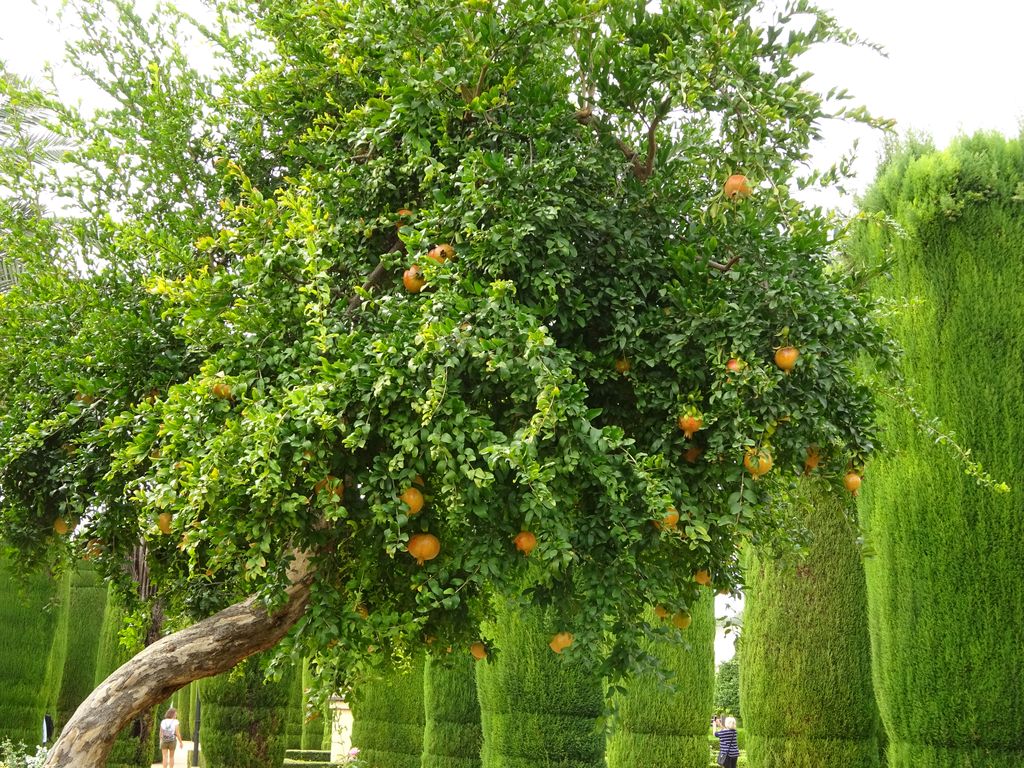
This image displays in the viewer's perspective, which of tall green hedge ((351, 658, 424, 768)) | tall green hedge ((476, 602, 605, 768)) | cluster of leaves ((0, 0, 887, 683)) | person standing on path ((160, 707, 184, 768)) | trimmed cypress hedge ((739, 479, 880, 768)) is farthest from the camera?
person standing on path ((160, 707, 184, 768))

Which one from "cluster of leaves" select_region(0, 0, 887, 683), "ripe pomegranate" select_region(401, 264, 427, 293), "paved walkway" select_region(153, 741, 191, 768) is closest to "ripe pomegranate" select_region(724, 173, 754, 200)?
"cluster of leaves" select_region(0, 0, 887, 683)

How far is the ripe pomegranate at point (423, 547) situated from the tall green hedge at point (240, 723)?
371 inches

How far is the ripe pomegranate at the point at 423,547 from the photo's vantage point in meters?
4.57

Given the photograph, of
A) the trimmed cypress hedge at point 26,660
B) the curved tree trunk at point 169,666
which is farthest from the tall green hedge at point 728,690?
the curved tree trunk at point 169,666

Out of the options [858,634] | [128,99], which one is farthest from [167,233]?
[858,634]

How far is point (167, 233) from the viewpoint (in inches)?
240

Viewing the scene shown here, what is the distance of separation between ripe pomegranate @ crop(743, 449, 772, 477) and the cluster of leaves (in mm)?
66

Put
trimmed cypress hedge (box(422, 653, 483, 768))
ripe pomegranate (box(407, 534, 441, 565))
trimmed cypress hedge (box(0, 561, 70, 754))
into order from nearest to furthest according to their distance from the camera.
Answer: ripe pomegranate (box(407, 534, 441, 565))
trimmed cypress hedge (box(422, 653, 483, 768))
trimmed cypress hedge (box(0, 561, 70, 754))

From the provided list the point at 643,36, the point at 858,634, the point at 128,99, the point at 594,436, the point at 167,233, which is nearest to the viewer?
the point at 594,436

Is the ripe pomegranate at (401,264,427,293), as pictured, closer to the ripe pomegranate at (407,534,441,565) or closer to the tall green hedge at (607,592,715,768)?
the ripe pomegranate at (407,534,441,565)

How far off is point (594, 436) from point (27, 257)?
423 cm

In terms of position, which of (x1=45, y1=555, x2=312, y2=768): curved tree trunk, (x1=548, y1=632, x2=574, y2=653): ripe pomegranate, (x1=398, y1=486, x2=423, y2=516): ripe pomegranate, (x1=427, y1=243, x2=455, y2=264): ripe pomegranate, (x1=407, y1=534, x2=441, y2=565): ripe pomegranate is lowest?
(x1=45, y1=555, x2=312, y2=768): curved tree trunk

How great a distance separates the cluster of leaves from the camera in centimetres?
430

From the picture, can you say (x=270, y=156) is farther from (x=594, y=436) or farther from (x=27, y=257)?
(x=594, y=436)
